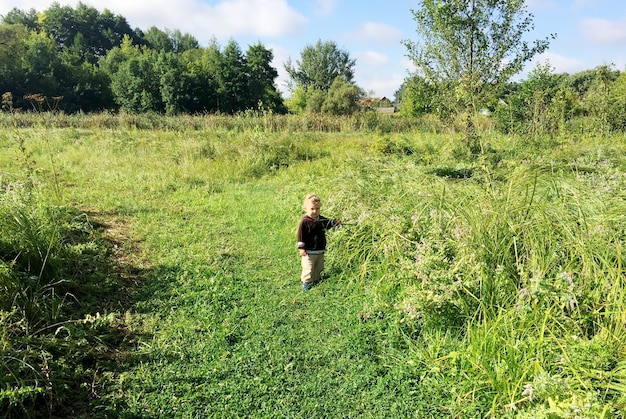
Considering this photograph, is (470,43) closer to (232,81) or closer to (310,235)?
(310,235)

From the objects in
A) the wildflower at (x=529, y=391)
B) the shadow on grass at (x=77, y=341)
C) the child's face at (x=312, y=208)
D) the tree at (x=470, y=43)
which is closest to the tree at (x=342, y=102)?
the tree at (x=470, y=43)

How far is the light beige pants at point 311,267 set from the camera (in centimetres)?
389

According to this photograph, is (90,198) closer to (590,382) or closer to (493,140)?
(590,382)

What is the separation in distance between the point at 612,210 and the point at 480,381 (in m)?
2.02

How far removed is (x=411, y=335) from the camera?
297 centimetres

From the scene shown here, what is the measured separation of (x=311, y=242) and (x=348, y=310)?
816 millimetres

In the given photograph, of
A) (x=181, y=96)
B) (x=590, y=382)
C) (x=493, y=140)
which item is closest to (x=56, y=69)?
(x=181, y=96)

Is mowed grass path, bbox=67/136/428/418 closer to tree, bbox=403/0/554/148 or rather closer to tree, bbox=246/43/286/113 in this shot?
tree, bbox=403/0/554/148

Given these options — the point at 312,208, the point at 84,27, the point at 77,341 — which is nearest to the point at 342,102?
the point at 312,208

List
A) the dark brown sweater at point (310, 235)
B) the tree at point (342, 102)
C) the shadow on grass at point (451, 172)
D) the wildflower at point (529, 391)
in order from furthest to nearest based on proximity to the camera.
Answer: the tree at point (342, 102) → the shadow on grass at point (451, 172) → the dark brown sweater at point (310, 235) → the wildflower at point (529, 391)

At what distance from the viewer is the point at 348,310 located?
11.3 feet

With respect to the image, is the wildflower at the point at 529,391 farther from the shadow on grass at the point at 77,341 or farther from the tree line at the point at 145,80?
the tree line at the point at 145,80

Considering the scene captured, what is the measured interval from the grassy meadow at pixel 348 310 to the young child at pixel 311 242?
170mm

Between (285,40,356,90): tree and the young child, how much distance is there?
184 feet
